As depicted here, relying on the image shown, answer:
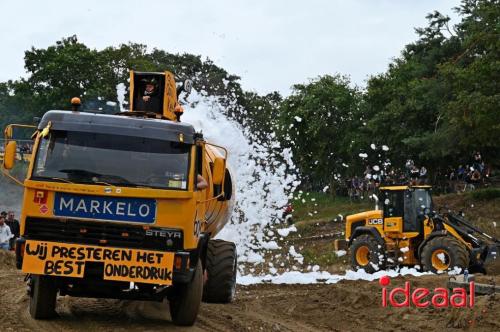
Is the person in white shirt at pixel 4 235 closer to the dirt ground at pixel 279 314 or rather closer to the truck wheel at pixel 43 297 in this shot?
the dirt ground at pixel 279 314

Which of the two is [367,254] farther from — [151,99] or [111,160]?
[111,160]

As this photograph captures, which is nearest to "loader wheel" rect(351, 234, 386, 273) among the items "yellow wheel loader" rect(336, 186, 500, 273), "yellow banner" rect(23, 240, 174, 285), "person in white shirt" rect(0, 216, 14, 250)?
"yellow wheel loader" rect(336, 186, 500, 273)

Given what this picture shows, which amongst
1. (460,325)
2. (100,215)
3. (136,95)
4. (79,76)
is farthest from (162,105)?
(79,76)

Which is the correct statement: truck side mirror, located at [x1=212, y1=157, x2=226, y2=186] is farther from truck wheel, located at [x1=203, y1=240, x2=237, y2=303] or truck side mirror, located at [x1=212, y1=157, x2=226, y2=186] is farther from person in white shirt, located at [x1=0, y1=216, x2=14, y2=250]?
person in white shirt, located at [x1=0, y1=216, x2=14, y2=250]

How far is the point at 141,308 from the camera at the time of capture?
11367 millimetres

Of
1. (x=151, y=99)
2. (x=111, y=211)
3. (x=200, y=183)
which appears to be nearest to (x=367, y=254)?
(x=151, y=99)

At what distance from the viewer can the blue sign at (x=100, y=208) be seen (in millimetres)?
9078

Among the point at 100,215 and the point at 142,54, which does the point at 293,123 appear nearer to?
the point at 142,54

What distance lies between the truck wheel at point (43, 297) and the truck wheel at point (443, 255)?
1037 cm

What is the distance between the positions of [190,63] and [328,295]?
156 feet

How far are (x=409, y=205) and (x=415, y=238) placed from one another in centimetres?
84

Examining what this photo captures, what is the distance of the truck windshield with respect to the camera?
30.2 ft

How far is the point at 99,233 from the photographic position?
29.9ft

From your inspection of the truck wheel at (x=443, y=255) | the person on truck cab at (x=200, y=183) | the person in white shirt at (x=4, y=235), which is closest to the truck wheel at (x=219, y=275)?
the person on truck cab at (x=200, y=183)
